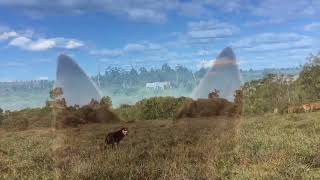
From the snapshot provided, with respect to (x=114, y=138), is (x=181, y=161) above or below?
below

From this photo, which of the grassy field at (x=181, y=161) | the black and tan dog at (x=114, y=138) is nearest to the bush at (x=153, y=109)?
the grassy field at (x=181, y=161)

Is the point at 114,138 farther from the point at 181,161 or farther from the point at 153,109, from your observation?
the point at 153,109

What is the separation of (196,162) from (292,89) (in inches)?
3420

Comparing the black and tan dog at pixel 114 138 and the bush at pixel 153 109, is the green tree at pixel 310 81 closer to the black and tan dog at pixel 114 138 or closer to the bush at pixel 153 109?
the bush at pixel 153 109

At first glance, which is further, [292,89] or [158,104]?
[292,89]

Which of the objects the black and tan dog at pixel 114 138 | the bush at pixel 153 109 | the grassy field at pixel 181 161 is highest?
the bush at pixel 153 109

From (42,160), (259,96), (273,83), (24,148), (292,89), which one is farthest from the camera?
(273,83)

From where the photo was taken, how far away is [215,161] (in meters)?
16.6

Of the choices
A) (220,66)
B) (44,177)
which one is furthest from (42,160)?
(220,66)

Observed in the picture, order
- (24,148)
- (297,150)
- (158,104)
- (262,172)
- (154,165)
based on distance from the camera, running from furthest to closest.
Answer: (158,104) → (24,148) → (297,150) → (154,165) → (262,172)

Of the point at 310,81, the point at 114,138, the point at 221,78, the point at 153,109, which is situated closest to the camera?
the point at 221,78

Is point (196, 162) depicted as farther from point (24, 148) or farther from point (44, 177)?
point (24, 148)

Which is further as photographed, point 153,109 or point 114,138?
point 153,109

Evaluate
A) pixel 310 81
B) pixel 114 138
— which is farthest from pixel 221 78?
pixel 310 81
